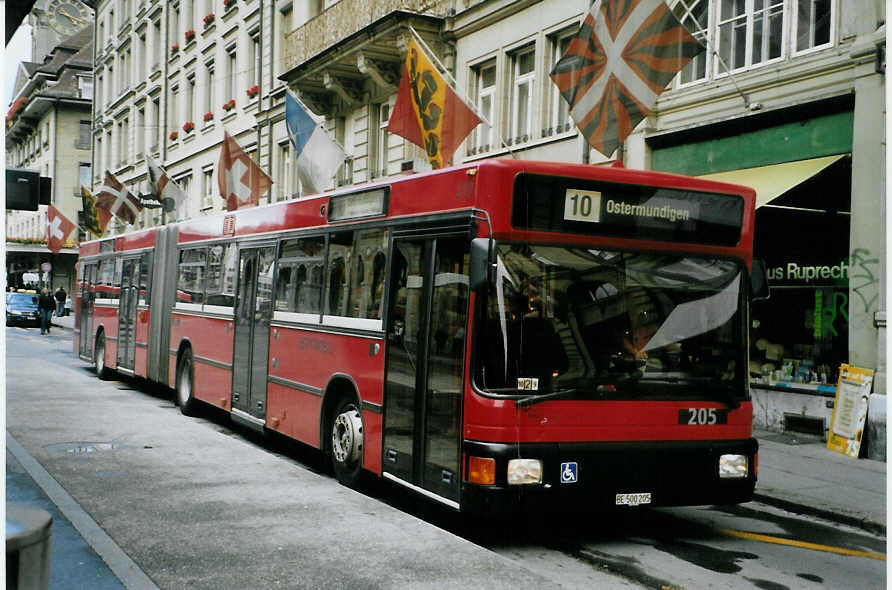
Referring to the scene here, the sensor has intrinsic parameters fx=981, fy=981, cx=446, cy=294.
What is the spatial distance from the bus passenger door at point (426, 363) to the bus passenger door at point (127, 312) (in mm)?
10649

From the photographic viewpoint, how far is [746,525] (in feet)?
26.9

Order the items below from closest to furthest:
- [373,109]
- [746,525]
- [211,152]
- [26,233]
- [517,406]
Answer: [517,406], [746,525], [373,109], [211,152], [26,233]

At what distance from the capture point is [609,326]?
670 cm

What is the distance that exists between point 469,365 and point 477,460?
638mm

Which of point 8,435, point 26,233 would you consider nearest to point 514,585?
point 8,435

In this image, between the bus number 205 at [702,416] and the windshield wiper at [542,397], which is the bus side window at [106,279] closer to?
the windshield wiper at [542,397]

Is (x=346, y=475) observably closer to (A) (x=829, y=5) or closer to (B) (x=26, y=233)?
(A) (x=829, y=5)

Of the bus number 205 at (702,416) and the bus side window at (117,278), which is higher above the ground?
the bus side window at (117,278)

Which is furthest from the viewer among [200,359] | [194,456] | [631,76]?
[200,359]

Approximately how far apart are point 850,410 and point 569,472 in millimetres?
6704

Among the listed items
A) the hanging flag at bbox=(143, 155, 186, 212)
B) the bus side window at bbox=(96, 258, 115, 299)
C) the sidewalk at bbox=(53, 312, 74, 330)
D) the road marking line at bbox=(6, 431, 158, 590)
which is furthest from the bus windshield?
the sidewalk at bbox=(53, 312, 74, 330)

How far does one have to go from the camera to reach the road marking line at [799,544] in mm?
7379

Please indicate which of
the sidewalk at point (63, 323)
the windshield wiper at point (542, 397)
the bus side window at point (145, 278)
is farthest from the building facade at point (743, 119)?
the sidewalk at point (63, 323)

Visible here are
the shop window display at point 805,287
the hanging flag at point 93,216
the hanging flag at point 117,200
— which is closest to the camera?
the shop window display at point 805,287
